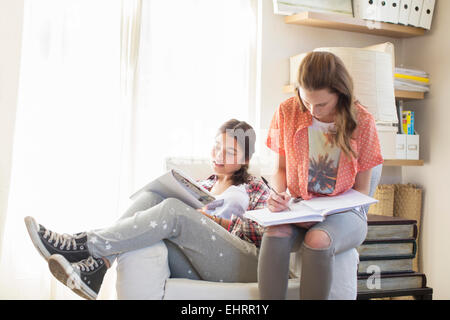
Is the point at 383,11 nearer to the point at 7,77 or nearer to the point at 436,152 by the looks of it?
the point at 436,152

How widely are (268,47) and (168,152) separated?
0.74 metres

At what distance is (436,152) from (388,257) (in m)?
0.85

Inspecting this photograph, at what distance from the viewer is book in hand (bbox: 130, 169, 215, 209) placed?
1.47 m

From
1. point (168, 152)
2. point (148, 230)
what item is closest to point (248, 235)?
point (148, 230)

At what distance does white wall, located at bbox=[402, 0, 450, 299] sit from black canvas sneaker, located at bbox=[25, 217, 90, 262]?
1.85 metres

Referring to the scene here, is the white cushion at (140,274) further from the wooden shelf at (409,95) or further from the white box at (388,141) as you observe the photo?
the wooden shelf at (409,95)

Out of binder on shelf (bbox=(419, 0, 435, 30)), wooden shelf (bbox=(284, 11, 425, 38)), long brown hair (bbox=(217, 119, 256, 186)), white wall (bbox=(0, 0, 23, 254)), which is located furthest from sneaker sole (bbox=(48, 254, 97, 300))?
binder on shelf (bbox=(419, 0, 435, 30))

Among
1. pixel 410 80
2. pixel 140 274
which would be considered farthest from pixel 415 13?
pixel 140 274

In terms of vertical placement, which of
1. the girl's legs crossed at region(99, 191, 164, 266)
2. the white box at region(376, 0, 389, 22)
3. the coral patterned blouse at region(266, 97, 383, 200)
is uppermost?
the white box at region(376, 0, 389, 22)

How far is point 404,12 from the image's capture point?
2514 millimetres

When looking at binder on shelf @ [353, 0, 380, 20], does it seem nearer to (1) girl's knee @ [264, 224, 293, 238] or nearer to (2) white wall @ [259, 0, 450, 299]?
(2) white wall @ [259, 0, 450, 299]

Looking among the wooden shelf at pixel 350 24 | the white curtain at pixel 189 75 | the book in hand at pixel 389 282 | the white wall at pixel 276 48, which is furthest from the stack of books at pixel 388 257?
the wooden shelf at pixel 350 24

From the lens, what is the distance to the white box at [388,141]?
2357mm

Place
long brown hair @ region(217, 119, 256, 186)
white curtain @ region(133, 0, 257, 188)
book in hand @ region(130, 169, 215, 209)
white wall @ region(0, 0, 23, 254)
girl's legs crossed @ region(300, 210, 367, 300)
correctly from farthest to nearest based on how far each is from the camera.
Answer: white curtain @ region(133, 0, 257, 188)
white wall @ region(0, 0, 23, 254)
long brown hair @ region(217, 119, 256, 186)
book in hand @ region(130, 169, 215, 209)
girl's legs crossed @ region(300, 210, 367, 300)
